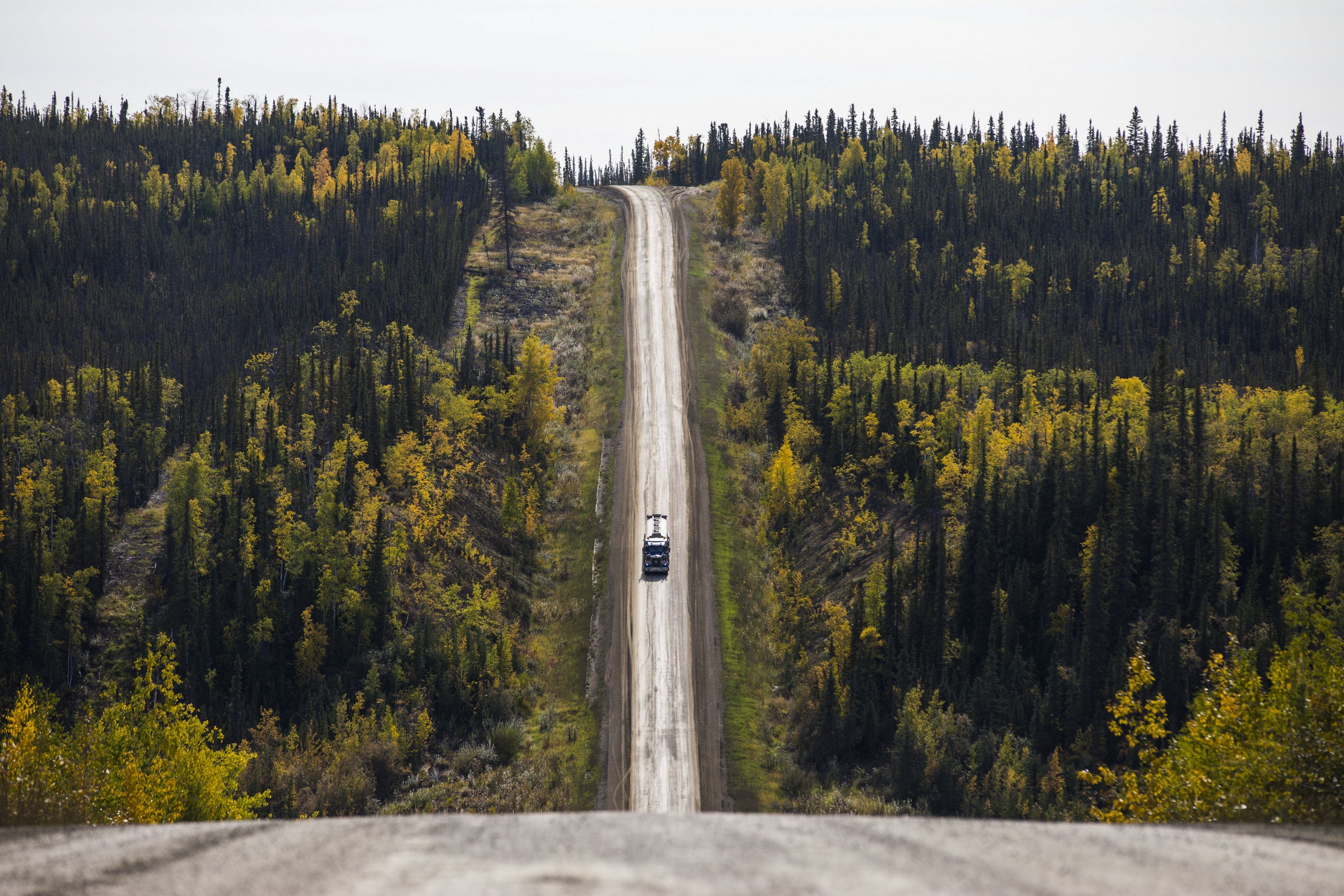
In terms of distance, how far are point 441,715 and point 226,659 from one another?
59.1 feet

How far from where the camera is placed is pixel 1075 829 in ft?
69.1

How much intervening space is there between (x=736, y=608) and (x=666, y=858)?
58.9 m

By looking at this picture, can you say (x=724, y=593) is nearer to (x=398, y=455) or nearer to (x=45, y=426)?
(x=398, y=455)

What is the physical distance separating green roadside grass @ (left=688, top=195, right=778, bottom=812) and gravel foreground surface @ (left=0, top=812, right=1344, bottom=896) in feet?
127

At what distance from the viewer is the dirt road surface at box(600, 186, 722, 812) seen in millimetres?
60688

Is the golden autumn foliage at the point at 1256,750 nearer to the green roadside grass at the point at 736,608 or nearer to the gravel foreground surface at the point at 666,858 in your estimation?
the gravel foreground surface at the point at 666,858

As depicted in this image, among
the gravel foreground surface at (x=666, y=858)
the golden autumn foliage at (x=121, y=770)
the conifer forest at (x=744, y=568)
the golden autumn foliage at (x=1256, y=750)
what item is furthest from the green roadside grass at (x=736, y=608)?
the gravel foreground surface at (x=666, y=858)

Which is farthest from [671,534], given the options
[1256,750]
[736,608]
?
[1256,750]

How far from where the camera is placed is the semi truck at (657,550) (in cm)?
7912

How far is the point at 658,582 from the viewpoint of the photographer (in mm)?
78750

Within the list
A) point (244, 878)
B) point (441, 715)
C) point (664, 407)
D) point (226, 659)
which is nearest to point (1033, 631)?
point (441, 715)

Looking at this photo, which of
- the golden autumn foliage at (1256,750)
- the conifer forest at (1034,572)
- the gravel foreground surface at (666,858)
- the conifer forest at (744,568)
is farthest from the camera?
the conifer forest at (744,568)

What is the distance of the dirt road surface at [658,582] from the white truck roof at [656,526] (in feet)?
2.32

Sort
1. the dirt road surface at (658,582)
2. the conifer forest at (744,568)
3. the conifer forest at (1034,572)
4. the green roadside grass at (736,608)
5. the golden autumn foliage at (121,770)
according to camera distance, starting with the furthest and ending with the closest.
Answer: the green roadside grass at (736,608) < the dirt road surface at (658,582) < the conifer forest at (744,568) < the conifer forest at (1034,572) < the golden autumn foliage at (121,770)
